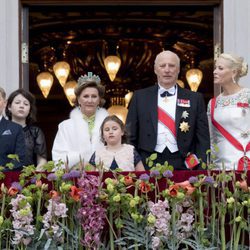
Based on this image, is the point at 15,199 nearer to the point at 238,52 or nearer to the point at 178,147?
the point at 178,147

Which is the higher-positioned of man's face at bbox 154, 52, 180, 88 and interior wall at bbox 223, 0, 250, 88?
interior wall at bbox 223, 0, 250, 88

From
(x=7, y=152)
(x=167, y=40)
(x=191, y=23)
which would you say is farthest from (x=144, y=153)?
(x=167, y=40)

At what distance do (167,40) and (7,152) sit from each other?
28.5ft

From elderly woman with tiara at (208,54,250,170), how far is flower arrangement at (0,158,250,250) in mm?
1543

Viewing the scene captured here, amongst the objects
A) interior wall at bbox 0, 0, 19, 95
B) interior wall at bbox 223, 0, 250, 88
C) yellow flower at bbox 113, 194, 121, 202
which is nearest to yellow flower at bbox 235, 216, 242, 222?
yellow flower at bbox 113, 194, 121, 202

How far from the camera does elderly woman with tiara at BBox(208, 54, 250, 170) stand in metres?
8.73

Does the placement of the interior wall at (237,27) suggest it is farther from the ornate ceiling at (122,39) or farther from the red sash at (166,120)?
the ornate ceiling at (122,39)

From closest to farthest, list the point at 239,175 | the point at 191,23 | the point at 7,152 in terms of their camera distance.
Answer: the point at 239,175, the point at 7,152, the point at 191,23

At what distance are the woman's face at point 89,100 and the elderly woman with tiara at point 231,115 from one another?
99 cm

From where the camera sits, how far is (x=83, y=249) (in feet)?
22.9

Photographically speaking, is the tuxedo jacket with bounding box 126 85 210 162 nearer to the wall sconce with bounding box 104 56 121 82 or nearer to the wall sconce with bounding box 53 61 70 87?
the wall sconce with bounding box 104 56 121 82

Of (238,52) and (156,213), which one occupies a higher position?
(238,52)

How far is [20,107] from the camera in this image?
877 centimetres

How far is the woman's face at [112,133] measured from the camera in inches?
329
